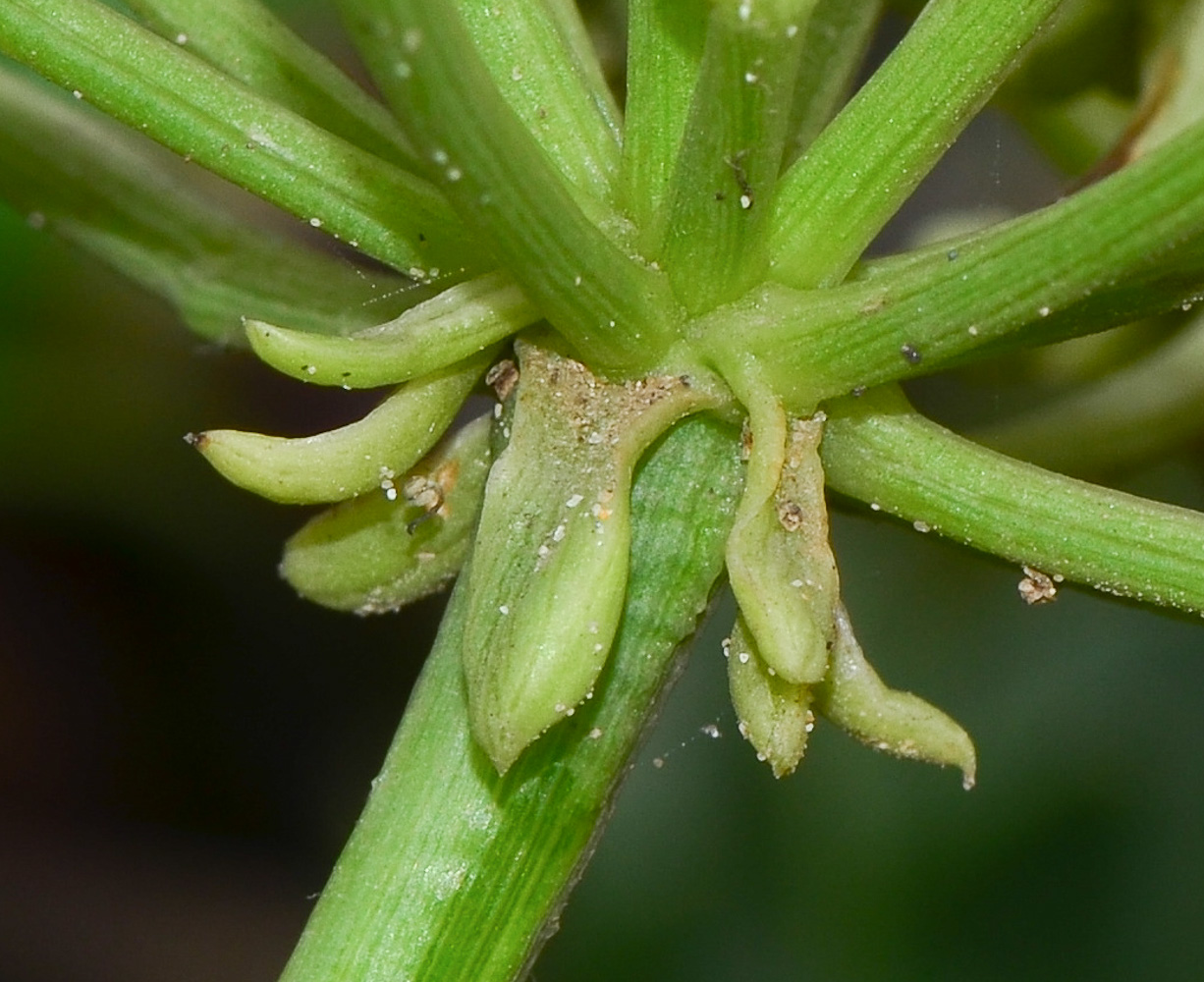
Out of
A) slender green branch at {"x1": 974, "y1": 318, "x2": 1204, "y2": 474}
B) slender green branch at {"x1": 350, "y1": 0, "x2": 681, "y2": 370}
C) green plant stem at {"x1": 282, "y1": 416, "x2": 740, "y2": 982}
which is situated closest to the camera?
slender green branch at {"x1": 350, "y1": 0, "x2": 681, "y2": 370}

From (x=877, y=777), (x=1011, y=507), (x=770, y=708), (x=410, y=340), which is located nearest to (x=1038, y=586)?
(x=1011, y=507)

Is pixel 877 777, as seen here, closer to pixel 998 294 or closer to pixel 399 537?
pixel 399 537

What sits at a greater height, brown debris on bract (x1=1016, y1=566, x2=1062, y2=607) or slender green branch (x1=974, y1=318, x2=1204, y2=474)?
slender green branch (x1=974, y1=318, x2=1204, y2=474)

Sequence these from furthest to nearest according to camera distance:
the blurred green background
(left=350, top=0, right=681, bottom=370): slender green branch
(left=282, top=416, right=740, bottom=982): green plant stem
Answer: the blurred green background
(left=282, top=416, right=740, bottom=982): green plant stem
(left=350, top=0, right=681, bottom=370): slender green branch

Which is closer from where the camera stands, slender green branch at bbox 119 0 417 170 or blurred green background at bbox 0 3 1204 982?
slender green branch at bbox 119 0 417 170

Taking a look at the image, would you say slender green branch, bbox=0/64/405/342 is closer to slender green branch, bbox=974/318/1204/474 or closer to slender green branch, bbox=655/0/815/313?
slender green branch, bbox=655/0/815/313

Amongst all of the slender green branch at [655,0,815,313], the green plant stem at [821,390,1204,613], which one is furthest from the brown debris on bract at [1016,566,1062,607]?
the slender green branch at [655,0,815,313]

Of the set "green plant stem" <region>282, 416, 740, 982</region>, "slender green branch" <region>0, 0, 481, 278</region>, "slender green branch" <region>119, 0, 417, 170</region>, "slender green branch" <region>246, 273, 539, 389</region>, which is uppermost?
"slender green branch" <region>119, 0, 417, 170</region>

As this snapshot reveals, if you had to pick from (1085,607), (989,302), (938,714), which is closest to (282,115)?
(989,302)
